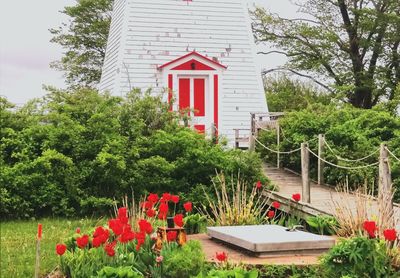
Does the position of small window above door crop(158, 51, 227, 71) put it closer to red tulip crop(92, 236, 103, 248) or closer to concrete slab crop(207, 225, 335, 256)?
concrete slab crop(207, 225, 335, 256)

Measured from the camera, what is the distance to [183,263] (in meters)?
5.71

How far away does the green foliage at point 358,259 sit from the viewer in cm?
575

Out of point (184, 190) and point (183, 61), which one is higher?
point (183, 61)

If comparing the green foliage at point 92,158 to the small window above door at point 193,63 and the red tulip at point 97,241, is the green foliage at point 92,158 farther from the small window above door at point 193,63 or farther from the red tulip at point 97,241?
the red tulip at point 97,241

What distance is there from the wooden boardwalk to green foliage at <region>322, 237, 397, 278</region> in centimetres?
196

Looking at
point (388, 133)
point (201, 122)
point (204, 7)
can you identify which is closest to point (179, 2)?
point (204, 7)

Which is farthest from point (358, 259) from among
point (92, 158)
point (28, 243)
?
point (92, 158)

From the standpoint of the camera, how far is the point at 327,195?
1203 cm

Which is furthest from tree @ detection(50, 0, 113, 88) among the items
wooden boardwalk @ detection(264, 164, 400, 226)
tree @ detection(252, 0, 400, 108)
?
wooden boardwalk @ detection(264, 164, 400, 226)

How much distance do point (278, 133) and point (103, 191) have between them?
579cm

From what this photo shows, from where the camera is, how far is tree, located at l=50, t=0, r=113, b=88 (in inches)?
1267

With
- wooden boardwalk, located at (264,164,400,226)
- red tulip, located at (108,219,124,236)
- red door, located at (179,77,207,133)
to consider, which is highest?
red door, located at (179,77,207,133)

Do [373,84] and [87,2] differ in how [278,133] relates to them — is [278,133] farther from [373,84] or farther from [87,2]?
[87,2]

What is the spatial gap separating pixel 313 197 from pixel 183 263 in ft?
20.9
